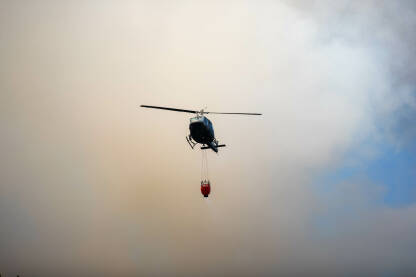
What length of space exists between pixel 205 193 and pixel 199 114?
1249cm

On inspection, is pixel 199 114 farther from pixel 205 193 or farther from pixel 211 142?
pixel 205 193

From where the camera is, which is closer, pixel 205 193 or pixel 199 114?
pixel 199 114

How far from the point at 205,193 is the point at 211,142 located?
313 inches

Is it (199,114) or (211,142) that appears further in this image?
(211,142)

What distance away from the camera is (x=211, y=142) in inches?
1581

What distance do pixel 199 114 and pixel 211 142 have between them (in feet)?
17.4

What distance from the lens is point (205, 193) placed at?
41219mm

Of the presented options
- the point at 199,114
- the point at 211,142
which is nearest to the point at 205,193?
the point at 211,142

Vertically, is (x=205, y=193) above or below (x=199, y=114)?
below

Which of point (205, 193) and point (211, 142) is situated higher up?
point (211, 142)

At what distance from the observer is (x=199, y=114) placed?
3700 cm
